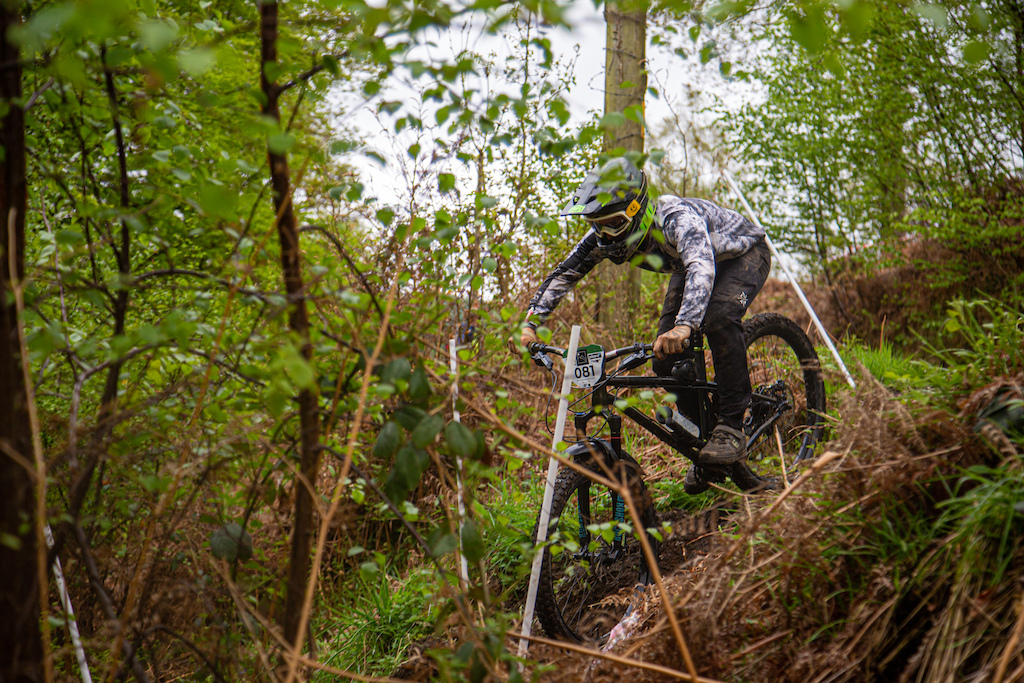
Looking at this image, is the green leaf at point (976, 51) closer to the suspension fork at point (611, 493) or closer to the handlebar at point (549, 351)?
the handlebar at point (549, 351)

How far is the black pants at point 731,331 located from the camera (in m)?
3.83

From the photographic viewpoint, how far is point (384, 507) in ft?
6.35

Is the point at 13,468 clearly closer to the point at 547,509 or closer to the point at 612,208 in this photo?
→ the point at 547,509

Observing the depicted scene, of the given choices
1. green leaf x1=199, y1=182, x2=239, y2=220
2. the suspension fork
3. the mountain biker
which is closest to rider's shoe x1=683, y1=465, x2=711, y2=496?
the mountain biker

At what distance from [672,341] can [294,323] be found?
1957 mm

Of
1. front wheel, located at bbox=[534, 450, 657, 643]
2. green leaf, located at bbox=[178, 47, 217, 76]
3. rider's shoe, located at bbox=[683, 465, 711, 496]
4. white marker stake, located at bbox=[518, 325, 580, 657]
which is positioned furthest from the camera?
rider's shoe, located at bbox=[683, 465, 711, 496]

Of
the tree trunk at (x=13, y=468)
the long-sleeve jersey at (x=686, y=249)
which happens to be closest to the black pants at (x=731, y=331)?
Answer: the long-sleeve jersey at (x=686, y=249)

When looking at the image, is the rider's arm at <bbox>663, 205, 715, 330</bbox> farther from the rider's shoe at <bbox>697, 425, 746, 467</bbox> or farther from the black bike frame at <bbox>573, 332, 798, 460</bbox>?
the rider's shoe at <bbox>697, 425, 746, 467</bbox>

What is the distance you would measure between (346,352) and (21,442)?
2.58 feet

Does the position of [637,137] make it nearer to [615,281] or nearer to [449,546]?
[615,281]

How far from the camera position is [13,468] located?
1.59 meters

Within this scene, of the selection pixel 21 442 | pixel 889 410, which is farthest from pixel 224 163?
pixel 889 410

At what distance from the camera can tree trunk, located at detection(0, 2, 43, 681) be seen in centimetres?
156

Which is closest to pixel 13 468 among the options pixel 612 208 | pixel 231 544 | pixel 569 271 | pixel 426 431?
pixel 231 544
